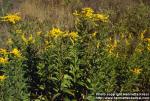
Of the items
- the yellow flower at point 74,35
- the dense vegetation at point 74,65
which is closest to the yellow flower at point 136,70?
the dense vegetation at point 74,65

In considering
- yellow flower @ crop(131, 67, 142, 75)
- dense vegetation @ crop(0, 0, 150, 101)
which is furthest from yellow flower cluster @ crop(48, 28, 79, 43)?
yellow flower @ crop(131, 67, 142, 75)

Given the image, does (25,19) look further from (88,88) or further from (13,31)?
(88,88)

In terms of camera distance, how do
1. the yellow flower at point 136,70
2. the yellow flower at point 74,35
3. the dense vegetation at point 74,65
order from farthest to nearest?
the yellow flower at point 136,70, the yellow flower at point 74,35, the dense vegetation at point 74,65

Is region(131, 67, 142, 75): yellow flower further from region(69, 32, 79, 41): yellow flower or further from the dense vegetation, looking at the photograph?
region(69, 32, 79, 41): yellow flower

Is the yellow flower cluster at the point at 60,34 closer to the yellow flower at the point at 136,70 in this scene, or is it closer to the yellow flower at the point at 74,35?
the yellow flower at the point at 74,35

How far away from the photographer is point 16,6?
1407 cm

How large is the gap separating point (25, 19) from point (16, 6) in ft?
5.86

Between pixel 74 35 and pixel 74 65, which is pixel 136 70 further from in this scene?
pixel 74 35

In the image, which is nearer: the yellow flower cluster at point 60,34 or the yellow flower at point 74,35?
the yellow flower cluster at point 60,34

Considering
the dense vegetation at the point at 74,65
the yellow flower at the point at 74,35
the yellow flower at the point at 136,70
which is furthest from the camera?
the yellow flower at the point at 136,70

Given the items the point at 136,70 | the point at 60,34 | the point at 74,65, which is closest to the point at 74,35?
the point at 60,34

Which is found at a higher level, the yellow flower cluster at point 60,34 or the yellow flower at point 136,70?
the yellow flower cluster at point 60,34

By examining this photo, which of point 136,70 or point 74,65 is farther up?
point 74,65

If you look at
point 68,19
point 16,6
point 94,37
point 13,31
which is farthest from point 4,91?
point 16,6
